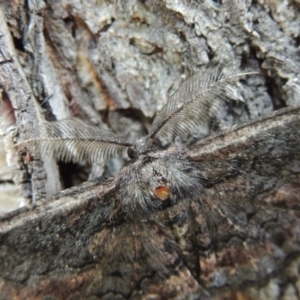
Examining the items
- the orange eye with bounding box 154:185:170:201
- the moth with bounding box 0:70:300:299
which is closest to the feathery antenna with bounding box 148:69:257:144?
the moth with bounding box 0:70:300:299

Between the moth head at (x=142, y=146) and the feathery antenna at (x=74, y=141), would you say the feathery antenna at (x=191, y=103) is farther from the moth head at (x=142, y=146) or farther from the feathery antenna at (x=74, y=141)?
the feathery antenna at (x=74, y=141)

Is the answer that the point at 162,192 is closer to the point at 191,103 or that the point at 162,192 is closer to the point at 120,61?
the point at 191,103

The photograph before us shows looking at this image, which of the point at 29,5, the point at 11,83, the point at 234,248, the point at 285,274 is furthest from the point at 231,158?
the point at 29,5

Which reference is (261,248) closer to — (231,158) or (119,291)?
(231,158)

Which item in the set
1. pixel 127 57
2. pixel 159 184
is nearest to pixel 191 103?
pixel 159 184

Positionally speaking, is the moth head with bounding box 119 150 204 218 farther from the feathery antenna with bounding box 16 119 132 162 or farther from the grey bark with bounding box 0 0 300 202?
the grey bark with bounding box 0 0 300 202

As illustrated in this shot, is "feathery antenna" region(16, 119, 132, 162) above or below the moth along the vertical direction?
above

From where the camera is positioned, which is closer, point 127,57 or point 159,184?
point 159,184
